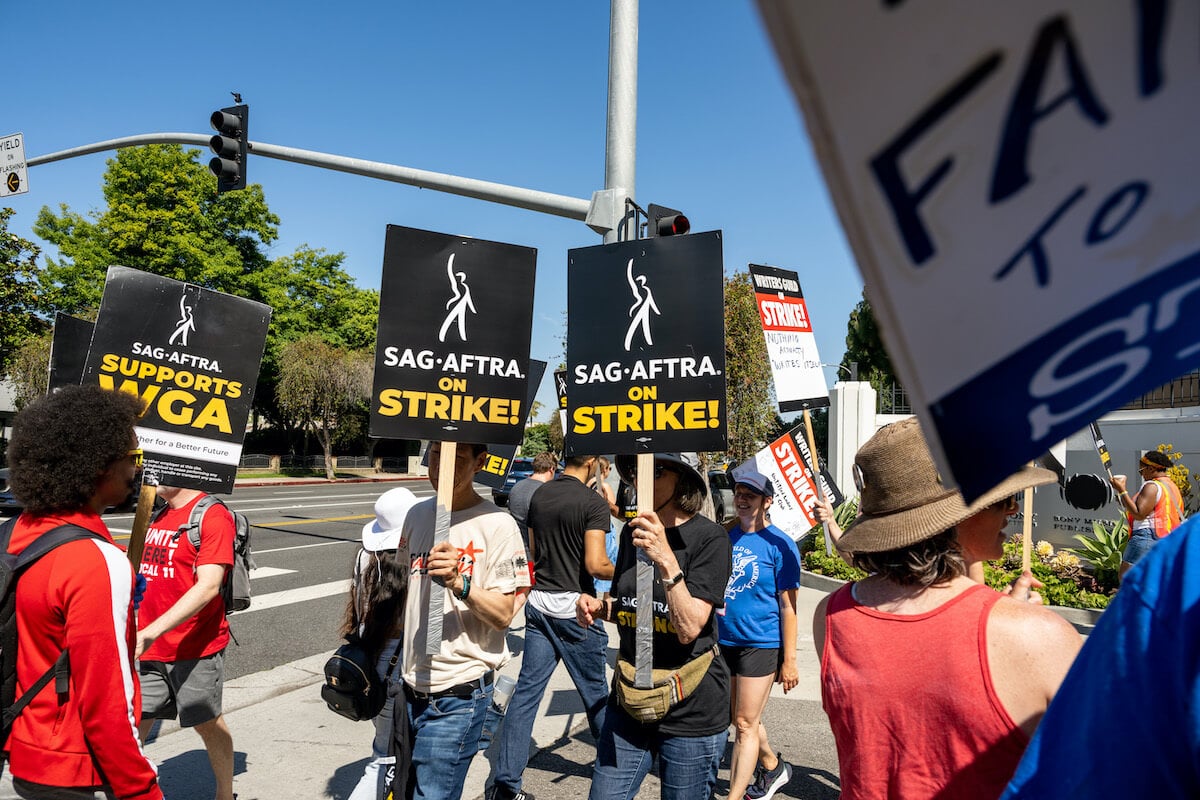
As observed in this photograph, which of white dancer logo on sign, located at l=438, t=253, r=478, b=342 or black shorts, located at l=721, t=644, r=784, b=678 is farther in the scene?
black shorts, located at l=721, t=644, r=784, b=678

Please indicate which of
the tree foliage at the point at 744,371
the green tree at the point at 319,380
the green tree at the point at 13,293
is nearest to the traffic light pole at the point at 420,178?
the tree foliage at the point at 744,371

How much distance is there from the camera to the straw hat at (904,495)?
1961 mm

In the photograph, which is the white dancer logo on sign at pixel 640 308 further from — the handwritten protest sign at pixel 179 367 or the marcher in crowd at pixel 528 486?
the marcher in crowd at pixel 528 486

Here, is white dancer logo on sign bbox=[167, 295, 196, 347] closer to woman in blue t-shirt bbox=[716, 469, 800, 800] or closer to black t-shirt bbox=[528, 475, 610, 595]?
black t-shirt bbox=[528, 475, 610, 595]

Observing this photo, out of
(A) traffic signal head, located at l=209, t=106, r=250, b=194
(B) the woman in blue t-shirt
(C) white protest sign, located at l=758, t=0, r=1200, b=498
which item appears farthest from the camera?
(A) traffic signal head, located at l=209, t=106, r=250, b=194

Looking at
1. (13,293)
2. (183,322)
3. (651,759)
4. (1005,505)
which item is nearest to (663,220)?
(183,322)

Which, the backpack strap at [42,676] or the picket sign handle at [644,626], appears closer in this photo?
the backpack strap at [42,676]

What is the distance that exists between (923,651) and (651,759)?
1822 millimetres

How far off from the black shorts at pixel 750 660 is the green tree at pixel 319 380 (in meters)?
36.5

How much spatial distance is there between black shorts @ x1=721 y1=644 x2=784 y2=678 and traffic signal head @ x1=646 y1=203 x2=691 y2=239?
9.07ft

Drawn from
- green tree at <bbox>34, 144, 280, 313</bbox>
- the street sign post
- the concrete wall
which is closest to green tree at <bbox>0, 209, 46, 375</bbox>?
green tree at <bbox>34, 144, 280, 313</bbox>

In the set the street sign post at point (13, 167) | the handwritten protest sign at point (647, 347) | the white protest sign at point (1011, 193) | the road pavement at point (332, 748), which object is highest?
the street sign post at point (13, 167)

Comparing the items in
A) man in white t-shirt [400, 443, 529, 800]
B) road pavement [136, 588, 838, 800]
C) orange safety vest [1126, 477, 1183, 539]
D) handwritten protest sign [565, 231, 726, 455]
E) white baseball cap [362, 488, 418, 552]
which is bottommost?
road pavement [136, 588, 838, 800]

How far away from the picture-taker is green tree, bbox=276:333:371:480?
38344 mm
